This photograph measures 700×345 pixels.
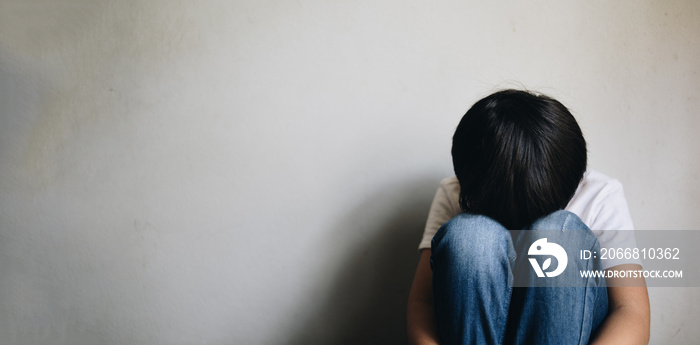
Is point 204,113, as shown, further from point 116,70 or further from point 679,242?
point 679,242

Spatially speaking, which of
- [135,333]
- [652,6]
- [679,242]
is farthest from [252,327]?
[652,6]

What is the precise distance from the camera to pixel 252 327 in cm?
107

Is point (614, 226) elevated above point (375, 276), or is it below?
above

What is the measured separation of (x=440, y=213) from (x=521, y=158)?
25 centimetres

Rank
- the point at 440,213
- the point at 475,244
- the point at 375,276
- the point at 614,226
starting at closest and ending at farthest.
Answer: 1. the point at 475,244
2. the point at 614,226
3. the point at 440,213
4. the point at 375,276

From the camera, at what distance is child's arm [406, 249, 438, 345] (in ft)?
2.63

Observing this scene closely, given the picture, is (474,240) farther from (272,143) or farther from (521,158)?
(272,143)

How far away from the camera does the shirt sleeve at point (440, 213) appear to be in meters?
0.95

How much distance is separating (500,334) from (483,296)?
6 centimetres

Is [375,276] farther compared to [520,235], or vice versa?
[375,276]

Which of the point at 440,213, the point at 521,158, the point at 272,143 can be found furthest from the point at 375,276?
the point at 521,158

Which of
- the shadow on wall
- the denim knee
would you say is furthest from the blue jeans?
the shadow on wall

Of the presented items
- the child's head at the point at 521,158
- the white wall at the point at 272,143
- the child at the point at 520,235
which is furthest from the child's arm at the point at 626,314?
the white wall at the point at 272,143

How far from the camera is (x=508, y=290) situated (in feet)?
2.25
